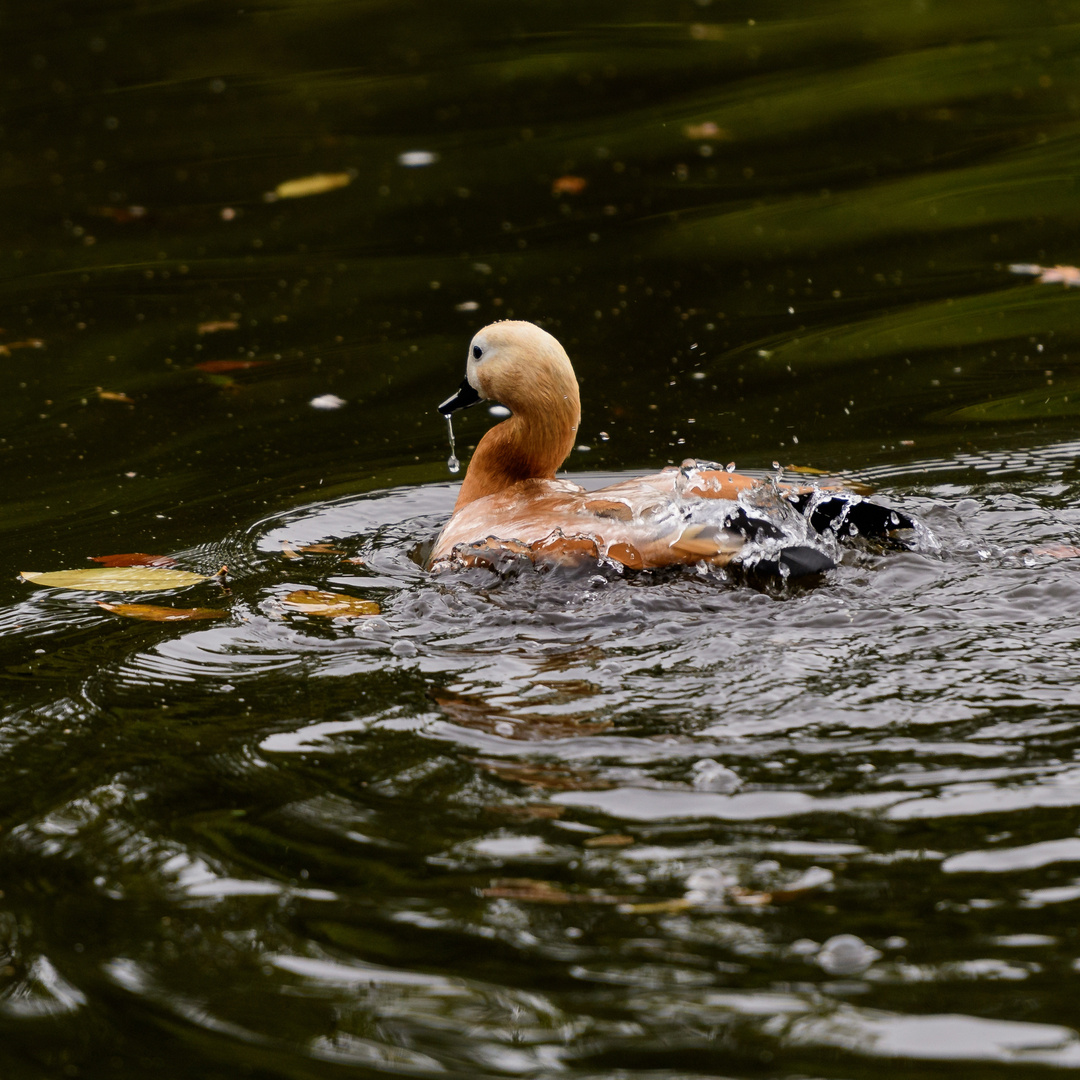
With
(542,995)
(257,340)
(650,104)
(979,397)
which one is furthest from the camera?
(650,104)

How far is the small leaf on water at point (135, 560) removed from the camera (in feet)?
18.9

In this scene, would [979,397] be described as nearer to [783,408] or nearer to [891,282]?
[783,408]

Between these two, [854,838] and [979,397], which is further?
[979,397]

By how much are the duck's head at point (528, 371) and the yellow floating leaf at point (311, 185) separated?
16.7 ft

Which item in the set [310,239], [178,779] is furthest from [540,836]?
[310,239]

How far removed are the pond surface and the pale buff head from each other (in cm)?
76

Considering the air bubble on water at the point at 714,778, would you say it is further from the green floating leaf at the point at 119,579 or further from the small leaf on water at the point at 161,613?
the green floating leaf at the point at 119,579

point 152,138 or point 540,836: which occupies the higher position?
point 152,138

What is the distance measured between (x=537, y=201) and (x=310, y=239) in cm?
155

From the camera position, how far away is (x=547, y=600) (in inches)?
197

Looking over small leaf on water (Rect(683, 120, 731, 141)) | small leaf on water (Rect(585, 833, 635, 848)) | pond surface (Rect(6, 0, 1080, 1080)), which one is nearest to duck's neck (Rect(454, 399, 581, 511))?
pond surface (Rect(6, 0, 1080, 1080))

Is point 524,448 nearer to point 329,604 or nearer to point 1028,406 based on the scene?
point 329,604

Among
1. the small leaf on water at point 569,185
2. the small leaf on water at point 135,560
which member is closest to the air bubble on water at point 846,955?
the small leaf on water at point 135,560

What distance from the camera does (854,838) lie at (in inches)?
134
